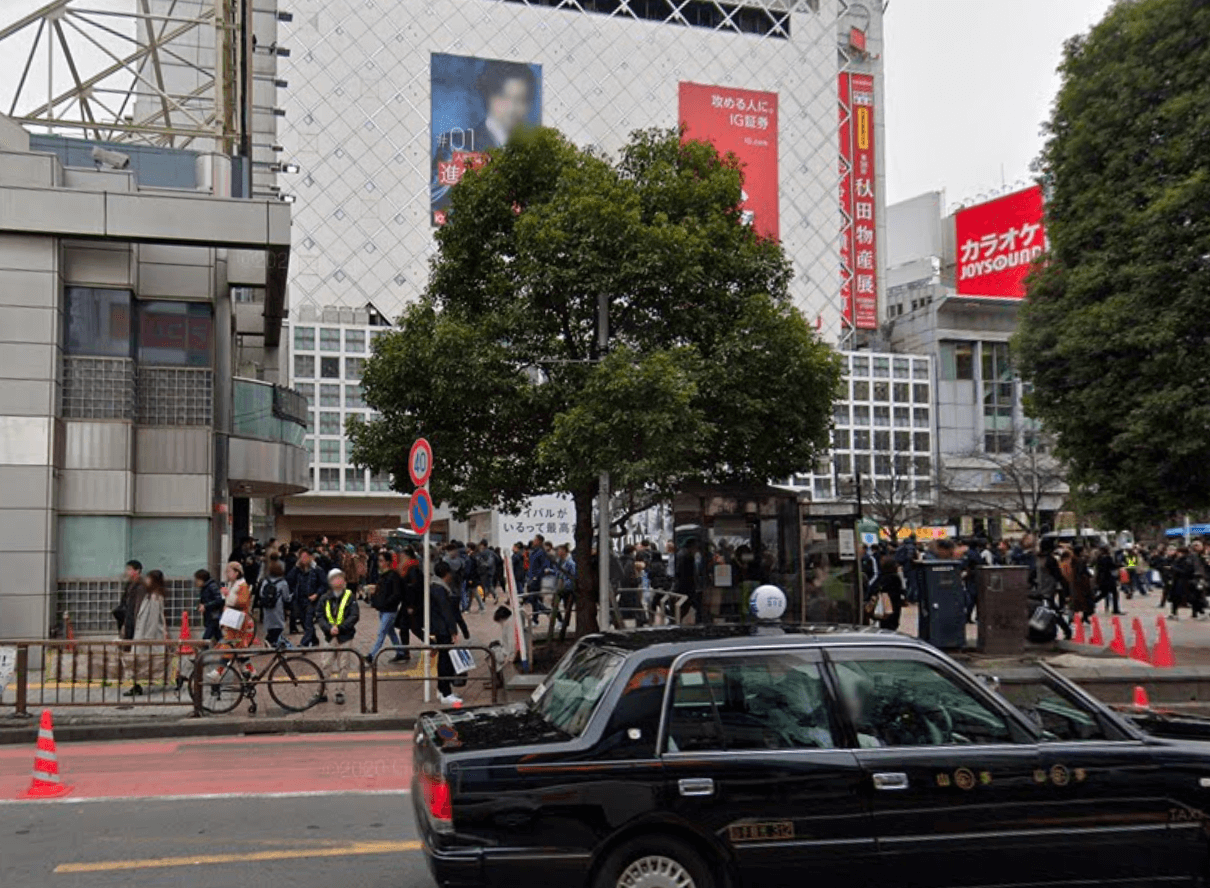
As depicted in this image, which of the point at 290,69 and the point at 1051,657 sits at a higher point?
the point at 290,69

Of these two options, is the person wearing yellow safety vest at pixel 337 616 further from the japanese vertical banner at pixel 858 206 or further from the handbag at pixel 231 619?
the japanese vertical banner at pixel 858 206

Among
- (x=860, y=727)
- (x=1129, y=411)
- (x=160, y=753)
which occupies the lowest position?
(x=160, y=753)

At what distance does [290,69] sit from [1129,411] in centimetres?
7625

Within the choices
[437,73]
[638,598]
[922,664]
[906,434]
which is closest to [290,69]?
[437,73]

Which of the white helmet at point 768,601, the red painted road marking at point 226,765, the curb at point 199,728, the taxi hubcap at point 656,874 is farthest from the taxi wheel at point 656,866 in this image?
the curb at point 199,728

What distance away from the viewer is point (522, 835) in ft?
16.6

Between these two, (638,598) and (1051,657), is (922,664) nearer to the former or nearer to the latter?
(1051,657)

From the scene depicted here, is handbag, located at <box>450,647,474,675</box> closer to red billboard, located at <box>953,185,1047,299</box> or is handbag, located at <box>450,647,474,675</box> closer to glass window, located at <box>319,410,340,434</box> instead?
glass window, located at <box>319,410,340,434</box>

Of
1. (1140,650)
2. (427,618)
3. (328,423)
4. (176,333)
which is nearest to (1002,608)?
(1140,650)

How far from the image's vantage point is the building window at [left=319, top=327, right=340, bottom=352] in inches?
3039

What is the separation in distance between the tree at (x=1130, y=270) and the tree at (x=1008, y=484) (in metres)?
40.4

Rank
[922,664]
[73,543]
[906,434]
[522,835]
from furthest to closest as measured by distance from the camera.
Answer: [906,434], [73,543], [922,664], [522,835]

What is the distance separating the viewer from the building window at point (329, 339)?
77188mm

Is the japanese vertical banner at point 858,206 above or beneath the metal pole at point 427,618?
above
